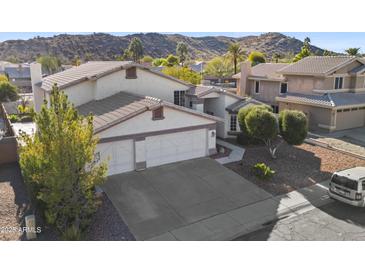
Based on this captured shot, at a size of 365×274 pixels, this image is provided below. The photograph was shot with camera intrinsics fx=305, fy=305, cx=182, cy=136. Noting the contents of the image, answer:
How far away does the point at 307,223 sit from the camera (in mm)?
13461

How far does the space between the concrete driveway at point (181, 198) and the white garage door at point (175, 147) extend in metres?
0.53

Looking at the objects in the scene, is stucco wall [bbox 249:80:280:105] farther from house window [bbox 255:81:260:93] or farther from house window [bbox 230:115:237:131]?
house window [bbox 230:115:237:131]

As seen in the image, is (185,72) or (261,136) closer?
(261,136)

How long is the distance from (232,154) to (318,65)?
17.3 metres

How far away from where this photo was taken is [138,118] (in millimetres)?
17922

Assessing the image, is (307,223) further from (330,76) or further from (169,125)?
(330,76)

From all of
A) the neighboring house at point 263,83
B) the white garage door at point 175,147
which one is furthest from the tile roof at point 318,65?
the white garage door at point 175,147

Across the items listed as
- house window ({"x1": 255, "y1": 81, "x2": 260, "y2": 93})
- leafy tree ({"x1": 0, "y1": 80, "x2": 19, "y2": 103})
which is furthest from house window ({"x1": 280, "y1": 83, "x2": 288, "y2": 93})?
leafy tree ({"x1": 0, "y1": 80, "x2": 19, "y2": 103})

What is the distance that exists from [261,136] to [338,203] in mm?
6237

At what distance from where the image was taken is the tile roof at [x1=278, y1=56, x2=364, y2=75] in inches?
1205

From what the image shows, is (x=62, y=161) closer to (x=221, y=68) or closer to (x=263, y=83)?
(x=263, y=83)

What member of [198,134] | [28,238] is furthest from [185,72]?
[28,238]

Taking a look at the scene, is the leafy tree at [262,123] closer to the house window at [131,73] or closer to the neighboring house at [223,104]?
the neighboring house at [223,104]

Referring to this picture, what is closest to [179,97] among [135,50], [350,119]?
[350,119]
